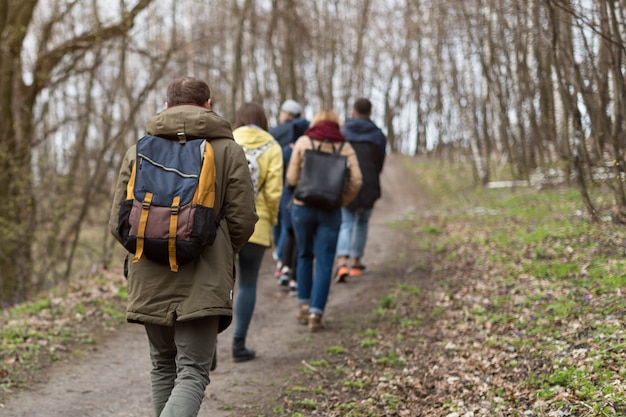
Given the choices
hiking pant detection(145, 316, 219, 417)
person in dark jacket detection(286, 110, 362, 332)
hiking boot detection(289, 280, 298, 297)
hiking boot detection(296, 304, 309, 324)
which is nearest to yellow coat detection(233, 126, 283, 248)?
person in dark jacket detection(286, 110, 362, 332)

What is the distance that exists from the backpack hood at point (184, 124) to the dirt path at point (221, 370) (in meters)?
2.28

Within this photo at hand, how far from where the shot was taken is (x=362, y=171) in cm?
917

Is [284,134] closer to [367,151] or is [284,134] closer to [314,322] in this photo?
[367,151]

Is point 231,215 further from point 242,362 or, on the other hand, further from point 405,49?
point 405,49

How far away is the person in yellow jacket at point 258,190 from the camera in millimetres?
5867

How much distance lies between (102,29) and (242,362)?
877cm

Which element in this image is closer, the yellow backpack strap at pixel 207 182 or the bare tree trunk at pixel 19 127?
the yellow backpack strap at pixel 207 182

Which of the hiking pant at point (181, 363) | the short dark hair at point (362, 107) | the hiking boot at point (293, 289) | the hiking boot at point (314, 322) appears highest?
the short dark hair at point (362, 107)

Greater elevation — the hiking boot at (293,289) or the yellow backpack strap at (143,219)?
the yellow backpack strap at (143,219)

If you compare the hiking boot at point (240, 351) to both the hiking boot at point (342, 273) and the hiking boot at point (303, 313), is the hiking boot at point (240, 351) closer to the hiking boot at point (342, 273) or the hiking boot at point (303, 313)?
the hiking boot at point (303, 313)

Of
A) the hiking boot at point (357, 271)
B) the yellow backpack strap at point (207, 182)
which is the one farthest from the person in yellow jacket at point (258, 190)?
the hiking boot at point (357, 271)

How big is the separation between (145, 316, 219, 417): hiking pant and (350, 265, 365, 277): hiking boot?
6014 mm

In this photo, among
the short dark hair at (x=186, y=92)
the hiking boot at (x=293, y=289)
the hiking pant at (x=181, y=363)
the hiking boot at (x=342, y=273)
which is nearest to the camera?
the hiking pant at (x=181, y=363)

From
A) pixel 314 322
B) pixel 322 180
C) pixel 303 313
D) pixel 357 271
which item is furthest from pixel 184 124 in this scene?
pixel 357 271
